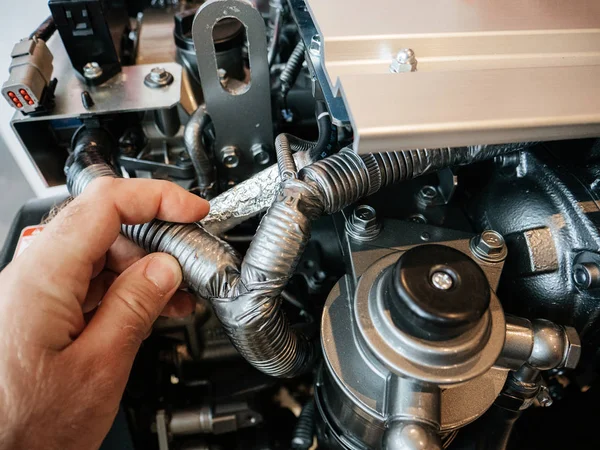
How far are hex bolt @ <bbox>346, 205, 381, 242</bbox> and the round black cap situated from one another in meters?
0.14

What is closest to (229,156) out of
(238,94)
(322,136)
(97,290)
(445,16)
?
(238,94)

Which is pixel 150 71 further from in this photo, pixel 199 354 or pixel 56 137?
pixel 199 354

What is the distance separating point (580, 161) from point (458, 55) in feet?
0.83

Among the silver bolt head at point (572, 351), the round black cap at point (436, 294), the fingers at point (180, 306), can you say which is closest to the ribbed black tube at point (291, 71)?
the fingers at point (180, 306)

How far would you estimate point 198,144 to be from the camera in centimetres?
87

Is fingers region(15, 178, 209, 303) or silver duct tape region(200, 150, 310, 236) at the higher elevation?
fingers region(15, 178, 209, 303)

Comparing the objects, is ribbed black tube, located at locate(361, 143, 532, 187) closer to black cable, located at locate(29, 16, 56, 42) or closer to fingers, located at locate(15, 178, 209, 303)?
fingers, located at locate(15, 178, 209, 303)

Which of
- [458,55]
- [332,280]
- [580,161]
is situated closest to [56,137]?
[332,280]

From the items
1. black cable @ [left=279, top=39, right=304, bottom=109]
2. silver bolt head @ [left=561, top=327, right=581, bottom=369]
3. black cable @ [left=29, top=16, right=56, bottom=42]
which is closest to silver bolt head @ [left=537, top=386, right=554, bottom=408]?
silver bolt head @ [left=561, top=327, right=581, bottom=369]

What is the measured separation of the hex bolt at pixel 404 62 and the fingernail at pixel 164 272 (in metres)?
0.40

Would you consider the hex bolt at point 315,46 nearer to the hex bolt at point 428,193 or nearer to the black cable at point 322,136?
the black cable at point 322,136

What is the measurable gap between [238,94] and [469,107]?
44 cm

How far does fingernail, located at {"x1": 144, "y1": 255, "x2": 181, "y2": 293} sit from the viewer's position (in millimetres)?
653

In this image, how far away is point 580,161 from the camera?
2.30 ft
